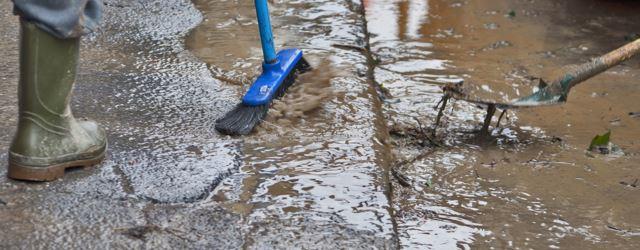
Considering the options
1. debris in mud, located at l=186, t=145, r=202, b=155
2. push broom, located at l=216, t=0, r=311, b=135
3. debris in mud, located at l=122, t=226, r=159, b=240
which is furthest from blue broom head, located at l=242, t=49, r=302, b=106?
debris in mud, located at l=122, t=226, r=159, b=240

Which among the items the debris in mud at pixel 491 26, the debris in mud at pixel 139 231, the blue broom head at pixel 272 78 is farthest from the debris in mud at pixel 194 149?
the debris in mud at pixel 491 26

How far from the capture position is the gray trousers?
2039 mm

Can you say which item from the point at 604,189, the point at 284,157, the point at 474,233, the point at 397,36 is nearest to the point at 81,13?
the point at 284,157

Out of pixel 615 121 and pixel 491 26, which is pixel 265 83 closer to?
pixel 615 121

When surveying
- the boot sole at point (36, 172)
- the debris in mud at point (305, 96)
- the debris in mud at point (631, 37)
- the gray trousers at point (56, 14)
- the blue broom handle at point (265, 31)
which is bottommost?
the debris in mud at point (631, 37)

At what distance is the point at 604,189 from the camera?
2.63 metres

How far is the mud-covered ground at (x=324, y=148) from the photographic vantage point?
81.0 inches

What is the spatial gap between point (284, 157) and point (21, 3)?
2.69 ft

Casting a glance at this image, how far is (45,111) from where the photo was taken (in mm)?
2166

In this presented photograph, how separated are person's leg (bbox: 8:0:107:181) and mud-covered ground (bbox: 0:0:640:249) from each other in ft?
0.18

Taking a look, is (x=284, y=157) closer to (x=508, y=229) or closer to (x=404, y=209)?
(x=404, y=209)

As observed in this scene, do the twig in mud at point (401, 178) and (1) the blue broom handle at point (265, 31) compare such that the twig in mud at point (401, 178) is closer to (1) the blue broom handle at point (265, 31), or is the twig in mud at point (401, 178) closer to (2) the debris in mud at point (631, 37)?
(1) the blue broom handle at point (265, 31)

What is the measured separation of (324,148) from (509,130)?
95cm

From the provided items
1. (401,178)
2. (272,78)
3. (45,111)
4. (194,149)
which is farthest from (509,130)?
(45,111)
